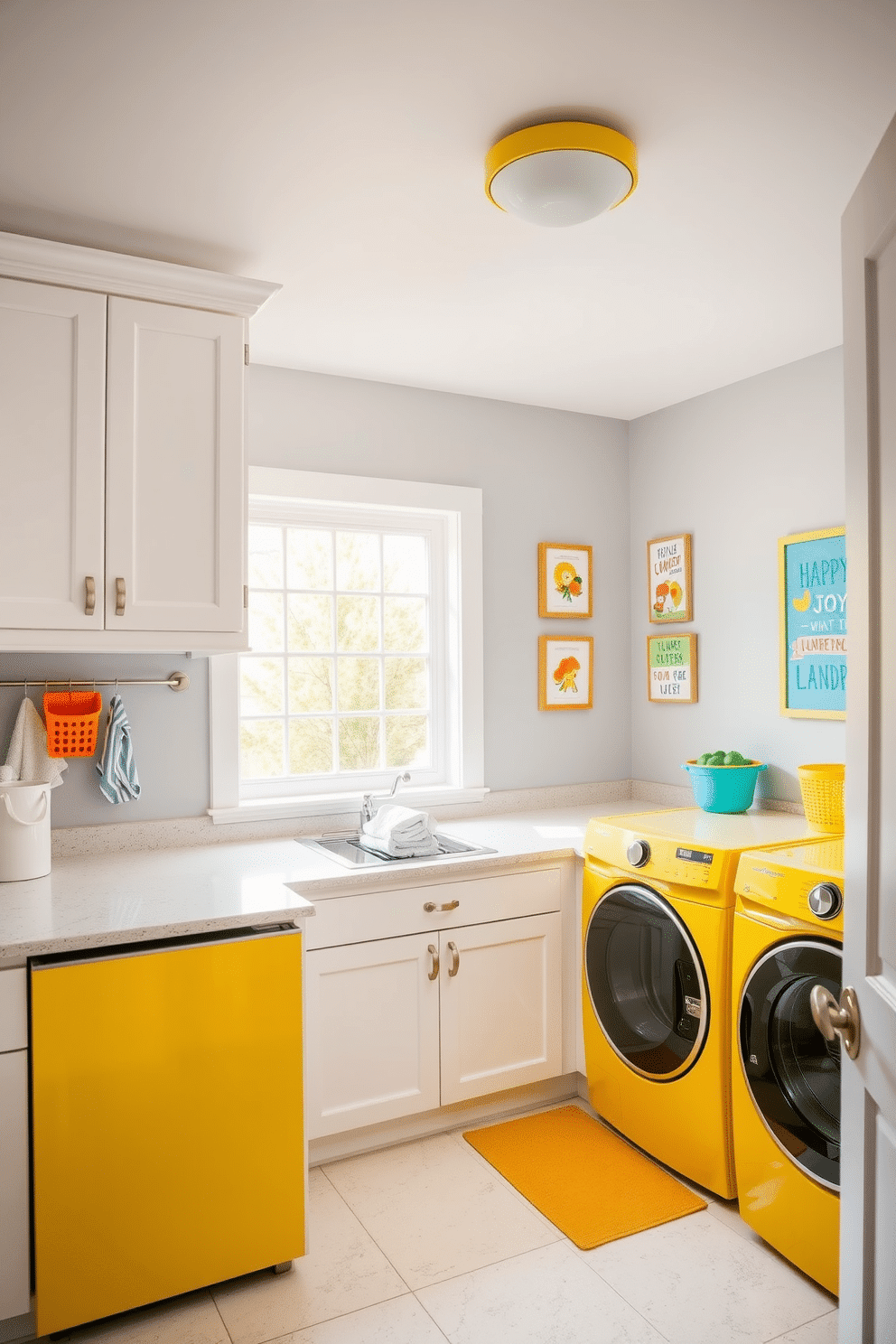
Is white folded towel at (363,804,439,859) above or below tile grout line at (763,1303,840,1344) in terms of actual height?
above

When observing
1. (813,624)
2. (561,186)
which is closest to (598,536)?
(813,624)

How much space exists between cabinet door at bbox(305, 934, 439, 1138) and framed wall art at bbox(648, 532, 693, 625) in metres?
1.62

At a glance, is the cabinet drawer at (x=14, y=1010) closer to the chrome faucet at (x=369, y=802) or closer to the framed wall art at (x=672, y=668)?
the chrome faucet at (x=369, y=802)

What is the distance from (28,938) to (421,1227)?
1240 millimetres

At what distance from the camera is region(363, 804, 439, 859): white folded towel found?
275 cm

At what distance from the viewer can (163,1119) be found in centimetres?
195

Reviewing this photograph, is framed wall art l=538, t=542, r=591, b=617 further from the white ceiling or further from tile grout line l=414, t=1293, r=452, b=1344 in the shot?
tile grout line l=414, t=1293, r=452, b=1344

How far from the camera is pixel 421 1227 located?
2301mm

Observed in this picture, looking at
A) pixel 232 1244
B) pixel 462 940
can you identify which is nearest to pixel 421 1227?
pixel 232 1244

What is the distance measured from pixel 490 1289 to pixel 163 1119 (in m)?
0.83

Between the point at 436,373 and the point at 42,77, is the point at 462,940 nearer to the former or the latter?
the point at 436,373

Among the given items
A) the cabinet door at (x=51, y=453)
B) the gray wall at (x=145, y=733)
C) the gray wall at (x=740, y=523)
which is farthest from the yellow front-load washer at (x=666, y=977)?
the cabinet door at (x=51, y=453)

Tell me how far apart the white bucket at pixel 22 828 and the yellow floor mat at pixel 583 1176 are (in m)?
1.50

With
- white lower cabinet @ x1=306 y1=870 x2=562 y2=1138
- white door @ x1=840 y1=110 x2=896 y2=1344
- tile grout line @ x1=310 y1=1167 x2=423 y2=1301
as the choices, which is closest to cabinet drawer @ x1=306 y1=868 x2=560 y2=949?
white lower cabinet @ x1=306 y1=870 x2=562 y2=1138
